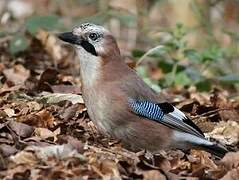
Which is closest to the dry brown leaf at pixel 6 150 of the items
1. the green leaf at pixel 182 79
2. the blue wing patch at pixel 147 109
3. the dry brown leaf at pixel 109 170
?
the dry brown leaf at pixel 109 170

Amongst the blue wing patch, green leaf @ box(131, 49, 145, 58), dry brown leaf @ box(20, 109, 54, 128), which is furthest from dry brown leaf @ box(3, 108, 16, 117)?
green leaf @ box(131, 49, 145, 58)

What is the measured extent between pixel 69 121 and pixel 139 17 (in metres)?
4.52

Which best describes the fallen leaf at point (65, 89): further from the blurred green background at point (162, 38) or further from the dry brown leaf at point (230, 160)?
the dry brown leaf at point (230, 160)

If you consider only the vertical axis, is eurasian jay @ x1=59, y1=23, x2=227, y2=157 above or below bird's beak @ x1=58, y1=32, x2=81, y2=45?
below

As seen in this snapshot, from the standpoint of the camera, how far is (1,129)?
5559 millimetres

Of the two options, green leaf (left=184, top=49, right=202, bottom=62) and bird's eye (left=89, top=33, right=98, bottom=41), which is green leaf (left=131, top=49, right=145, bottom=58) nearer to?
green leaf (left=184, top=49, right=202, bottom=62)

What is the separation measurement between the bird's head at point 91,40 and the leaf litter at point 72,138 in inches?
21.3

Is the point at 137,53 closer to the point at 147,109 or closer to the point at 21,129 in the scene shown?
the point at 147,109

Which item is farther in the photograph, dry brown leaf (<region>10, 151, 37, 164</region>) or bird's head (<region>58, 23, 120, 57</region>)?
bird's head (<region>58, 23, 120, 57</region>)

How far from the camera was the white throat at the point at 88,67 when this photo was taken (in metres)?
5.85

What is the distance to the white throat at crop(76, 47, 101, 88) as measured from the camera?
5848mm

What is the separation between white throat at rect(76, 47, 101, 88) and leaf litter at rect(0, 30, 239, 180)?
0.39 meters

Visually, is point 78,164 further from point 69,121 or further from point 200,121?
point 200,121

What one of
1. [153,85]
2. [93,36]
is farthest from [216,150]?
[153,85]
